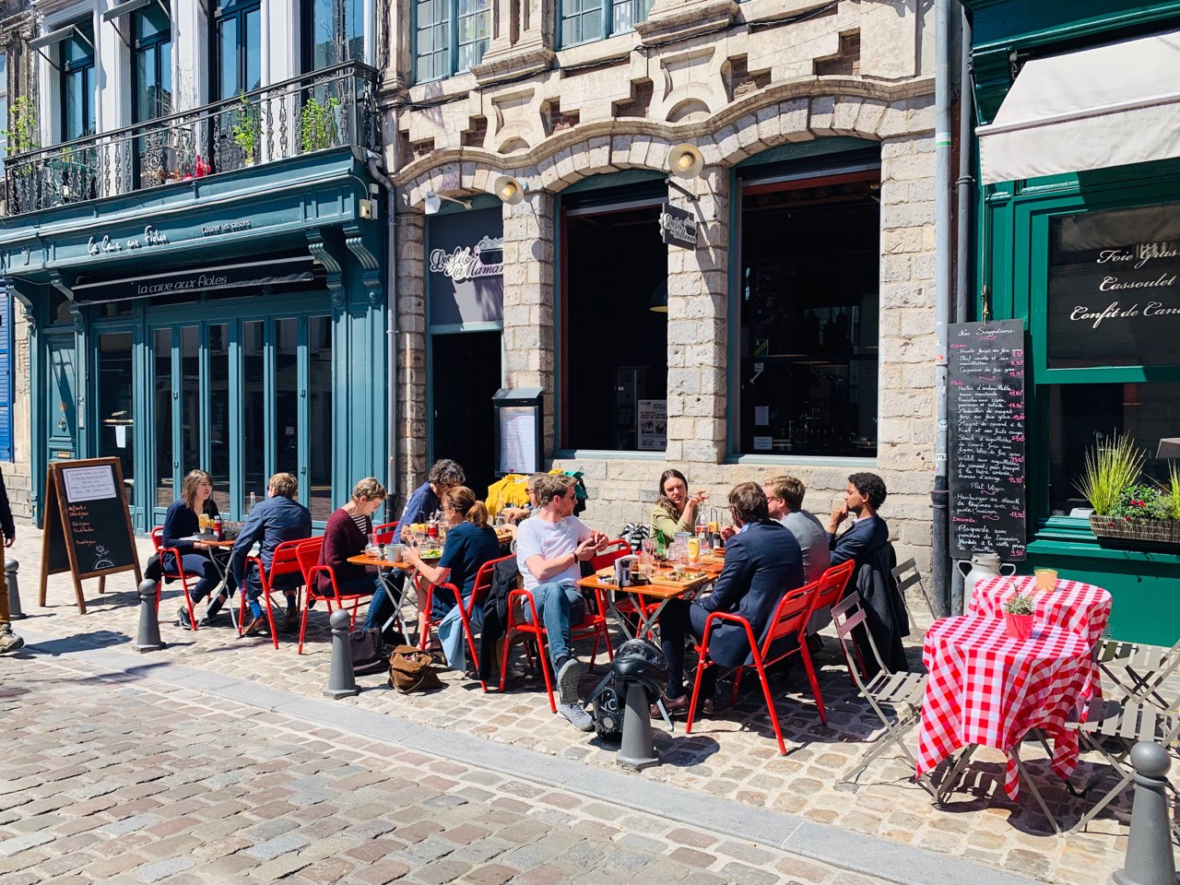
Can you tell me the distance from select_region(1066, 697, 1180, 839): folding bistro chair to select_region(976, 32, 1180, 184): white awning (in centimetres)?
361

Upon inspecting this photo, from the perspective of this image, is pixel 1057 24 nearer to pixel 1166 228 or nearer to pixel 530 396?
pixel 1166 228

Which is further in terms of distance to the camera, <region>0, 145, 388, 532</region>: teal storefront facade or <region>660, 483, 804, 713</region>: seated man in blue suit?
<region>0, 145, 388, 532</region>: teal storefront facade

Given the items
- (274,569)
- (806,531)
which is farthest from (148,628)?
(806,531)

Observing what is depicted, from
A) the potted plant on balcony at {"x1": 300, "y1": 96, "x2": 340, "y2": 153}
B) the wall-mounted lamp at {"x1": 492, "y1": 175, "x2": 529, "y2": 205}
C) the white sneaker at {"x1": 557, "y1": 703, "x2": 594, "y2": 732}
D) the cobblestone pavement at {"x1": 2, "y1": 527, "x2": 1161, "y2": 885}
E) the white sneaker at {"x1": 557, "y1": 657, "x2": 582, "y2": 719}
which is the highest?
the potted plant on balcony at {"x1": 300, "y1": 96, "x2": 340, "y2": 153}

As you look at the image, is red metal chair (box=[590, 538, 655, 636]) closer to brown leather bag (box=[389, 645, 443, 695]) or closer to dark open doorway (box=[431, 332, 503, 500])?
brown leather bag (box=[389, 645, 443, 695])

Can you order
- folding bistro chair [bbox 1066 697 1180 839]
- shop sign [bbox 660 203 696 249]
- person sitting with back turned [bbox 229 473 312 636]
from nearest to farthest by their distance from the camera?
folding bistro chair [bbox 1066 697 1180 839], person sitting with back turned [bbox 229 473 312 636], shop sign [bbox 660 203 696 249]

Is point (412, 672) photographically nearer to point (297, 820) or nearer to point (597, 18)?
point (297, 820)

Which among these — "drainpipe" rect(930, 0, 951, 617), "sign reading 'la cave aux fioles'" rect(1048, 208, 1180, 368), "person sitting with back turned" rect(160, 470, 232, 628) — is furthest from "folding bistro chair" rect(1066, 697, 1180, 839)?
"person sitting with back turned" rect(160, 470, 232, 628)

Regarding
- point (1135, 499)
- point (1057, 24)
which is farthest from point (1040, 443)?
point (1057, 24)

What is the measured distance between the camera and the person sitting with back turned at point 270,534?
7578 mm

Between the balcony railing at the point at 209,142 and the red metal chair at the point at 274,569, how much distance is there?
5.46m

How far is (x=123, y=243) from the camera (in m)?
13.3

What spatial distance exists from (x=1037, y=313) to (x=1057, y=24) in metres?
2.14

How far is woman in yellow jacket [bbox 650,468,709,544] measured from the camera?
7.30m
